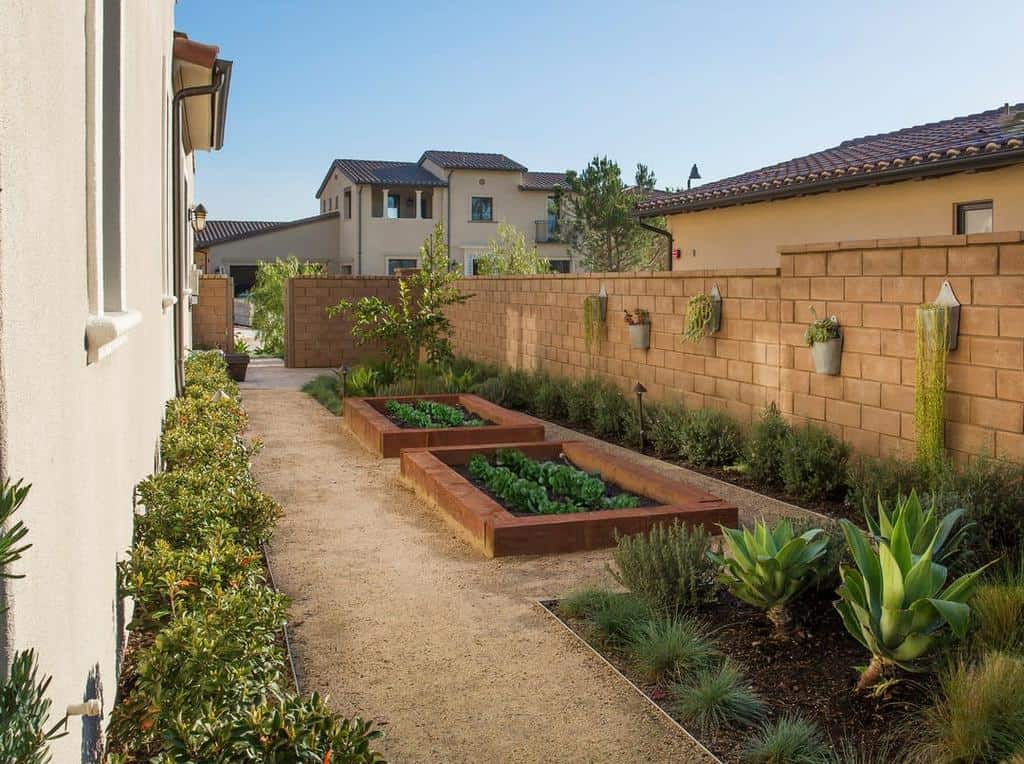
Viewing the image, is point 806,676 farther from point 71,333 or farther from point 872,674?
point 71,333

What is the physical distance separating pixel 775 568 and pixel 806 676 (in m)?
0.51

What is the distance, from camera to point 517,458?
30.9 feet

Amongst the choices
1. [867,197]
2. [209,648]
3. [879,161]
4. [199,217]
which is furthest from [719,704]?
[199,217]

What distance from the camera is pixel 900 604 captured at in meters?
4.20

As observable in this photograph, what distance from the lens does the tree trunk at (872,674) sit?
14.0 feet

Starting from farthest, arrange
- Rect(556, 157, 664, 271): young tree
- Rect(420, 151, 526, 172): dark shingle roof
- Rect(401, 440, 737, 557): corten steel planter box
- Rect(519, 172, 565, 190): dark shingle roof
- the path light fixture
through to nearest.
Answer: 1. Rect(519, 172, 565, 190): dark shingle roof
2. Rect(420, 151, 526, 172): dark shingle roof
3. Rect(556, 157, 664, 271): young tree
4. the path light fixture
5. Rect(401, 440, 737, 557): corten steel planter box

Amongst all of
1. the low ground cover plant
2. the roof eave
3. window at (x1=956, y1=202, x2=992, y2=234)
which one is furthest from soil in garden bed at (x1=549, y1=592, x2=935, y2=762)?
window at (x1=956, y1=202, x2=992, y2=234)

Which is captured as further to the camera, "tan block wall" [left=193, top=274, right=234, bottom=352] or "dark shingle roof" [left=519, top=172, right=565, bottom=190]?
"dark shingle roof" [left=519, top=172, right=565, bottom=190]

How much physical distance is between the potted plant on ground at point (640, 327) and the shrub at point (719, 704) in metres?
8.02

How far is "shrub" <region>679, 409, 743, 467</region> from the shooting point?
991 centimetres

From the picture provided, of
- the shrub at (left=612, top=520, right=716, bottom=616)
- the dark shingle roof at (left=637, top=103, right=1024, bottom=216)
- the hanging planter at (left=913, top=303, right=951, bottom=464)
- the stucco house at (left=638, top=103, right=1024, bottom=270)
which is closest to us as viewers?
the shrub at (left=612, top=520, right=716, bottom=616)

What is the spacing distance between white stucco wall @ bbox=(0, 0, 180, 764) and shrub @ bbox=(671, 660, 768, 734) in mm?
2125

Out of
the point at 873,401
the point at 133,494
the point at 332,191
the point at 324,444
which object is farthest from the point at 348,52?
the point at 332,191

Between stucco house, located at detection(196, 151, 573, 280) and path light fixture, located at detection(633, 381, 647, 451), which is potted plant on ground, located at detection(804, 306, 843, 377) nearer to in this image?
path light fixture, located at detection(633, 381, 647, 451)
